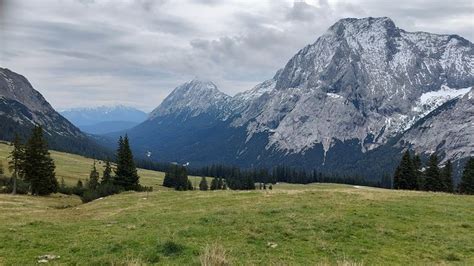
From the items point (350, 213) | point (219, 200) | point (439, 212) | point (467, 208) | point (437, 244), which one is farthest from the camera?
point (219, 200)

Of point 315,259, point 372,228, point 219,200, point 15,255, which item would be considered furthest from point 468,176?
point 15,255

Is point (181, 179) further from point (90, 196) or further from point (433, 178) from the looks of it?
point (433, 178)

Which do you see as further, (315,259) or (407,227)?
(407,227)

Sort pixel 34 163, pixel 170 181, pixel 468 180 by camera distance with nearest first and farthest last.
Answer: pixel 34 163 → pixel 468 180 → pixel 170 181

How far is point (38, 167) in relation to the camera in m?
79.1

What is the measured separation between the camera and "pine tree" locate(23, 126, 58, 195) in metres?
78.7

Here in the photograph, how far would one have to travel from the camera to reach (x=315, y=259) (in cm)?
1964

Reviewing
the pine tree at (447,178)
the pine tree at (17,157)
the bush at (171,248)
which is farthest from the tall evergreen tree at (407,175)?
the bush at (171,248)

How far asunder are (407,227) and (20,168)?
238 ft

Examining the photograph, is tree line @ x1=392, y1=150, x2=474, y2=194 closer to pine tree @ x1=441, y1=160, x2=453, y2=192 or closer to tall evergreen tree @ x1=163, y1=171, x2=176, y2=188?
pine tree @ x1=441, y1=160, x2=453, y2=192

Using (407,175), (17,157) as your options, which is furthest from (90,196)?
(407,175)

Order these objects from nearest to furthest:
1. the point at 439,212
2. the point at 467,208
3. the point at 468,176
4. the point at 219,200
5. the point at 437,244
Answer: the point at 437,244 < the point at 439,212 < the point at 467,208 < the point at 219,200 < the point at 468,176

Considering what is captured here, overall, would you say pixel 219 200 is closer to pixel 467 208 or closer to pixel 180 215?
pixel 180 215

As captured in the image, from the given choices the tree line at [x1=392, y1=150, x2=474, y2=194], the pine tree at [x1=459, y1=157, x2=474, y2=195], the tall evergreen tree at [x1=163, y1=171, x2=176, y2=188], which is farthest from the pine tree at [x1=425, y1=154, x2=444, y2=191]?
the tall evergreen tree at [x1=163, y1=171, x2=176, y2=188]
